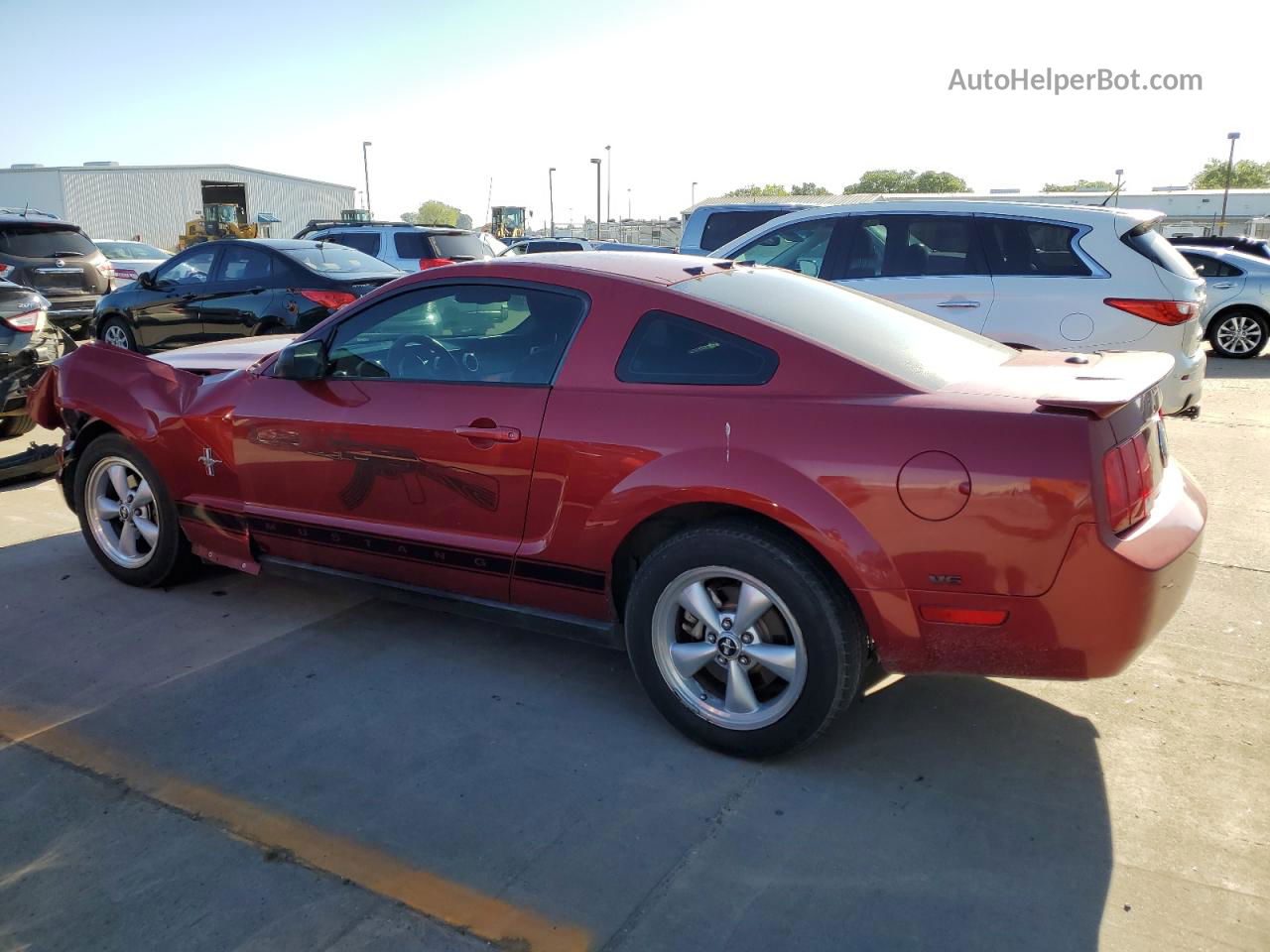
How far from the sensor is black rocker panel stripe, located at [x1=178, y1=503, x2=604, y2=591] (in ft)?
11.4

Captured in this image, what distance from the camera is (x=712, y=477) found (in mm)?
3062

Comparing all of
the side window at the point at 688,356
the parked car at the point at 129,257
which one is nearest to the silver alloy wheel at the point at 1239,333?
the side window at the point at 688,356

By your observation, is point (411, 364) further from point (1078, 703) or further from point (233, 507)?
point (1078, 703)

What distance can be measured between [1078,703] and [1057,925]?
4.32 feet

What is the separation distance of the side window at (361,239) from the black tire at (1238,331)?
11499 millimetres

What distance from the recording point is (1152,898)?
251cm

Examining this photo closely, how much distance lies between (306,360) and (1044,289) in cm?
501

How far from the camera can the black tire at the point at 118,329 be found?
11016mm

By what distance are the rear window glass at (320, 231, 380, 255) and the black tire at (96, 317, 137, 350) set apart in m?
3.46

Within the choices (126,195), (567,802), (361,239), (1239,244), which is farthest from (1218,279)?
(126,195)

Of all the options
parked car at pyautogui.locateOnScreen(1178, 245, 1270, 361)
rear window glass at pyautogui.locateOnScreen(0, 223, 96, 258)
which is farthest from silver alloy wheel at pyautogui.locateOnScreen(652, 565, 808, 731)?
rear window glass at pyautogui.locateOnScreen(0, 223, 96, 258)

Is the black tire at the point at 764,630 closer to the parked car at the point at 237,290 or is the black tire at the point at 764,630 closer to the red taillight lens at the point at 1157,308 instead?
the red taillight lens at the point at 1157,308

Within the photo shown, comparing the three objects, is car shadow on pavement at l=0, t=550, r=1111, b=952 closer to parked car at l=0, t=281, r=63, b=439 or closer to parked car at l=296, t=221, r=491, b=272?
parked car at l=0, t=281, r=63, b=439

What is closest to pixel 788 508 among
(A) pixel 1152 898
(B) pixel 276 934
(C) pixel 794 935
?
(C) pixel 794 935
